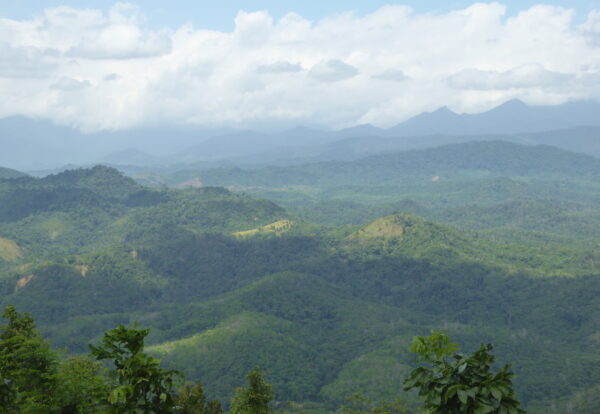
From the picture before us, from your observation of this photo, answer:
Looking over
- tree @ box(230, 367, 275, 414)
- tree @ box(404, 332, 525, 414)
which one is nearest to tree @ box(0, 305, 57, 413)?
tree @ box(404, 332, 525, 414)

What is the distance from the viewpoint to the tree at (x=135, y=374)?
18609mm

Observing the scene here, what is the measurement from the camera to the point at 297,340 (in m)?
172

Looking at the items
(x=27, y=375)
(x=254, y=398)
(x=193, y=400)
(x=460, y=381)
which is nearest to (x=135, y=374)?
(x=460, y=381)

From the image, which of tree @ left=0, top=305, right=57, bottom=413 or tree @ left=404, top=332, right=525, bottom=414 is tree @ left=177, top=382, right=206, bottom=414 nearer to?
tree @ left=0, top=305, right=57, bottom=413

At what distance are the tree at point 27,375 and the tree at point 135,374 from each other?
32.7 ft

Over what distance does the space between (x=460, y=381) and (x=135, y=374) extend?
1025 centimetres

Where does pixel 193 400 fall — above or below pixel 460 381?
below

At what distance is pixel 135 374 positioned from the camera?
18.8 meters

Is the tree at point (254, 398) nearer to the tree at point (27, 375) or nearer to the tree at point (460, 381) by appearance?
the tree at point (27, 375)

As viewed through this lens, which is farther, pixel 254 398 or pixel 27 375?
pixel 254 398

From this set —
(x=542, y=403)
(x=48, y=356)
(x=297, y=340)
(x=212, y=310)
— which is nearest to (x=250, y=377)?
(x=48, y=356)

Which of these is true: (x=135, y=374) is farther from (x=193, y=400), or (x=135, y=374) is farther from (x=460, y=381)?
(x=193, y=400)

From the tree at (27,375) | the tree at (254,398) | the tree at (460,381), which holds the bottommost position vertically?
the tree at (254,398)

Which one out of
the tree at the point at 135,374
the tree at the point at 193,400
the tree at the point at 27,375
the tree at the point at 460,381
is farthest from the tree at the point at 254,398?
the tree at the point at 460,381
